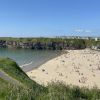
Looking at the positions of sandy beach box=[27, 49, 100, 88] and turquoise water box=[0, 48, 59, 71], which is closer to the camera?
sandy beach box=[27, 49, 100, 88]

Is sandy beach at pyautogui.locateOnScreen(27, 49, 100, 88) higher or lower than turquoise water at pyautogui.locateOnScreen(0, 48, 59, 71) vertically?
higher

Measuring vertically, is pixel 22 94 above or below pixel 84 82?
above

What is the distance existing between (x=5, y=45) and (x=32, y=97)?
162 metres

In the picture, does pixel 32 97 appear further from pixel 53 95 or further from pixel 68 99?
pixel 68 99

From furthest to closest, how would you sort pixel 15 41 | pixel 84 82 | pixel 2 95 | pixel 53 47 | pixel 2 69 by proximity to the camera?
pixel 15 41
pixel 53 47
pixel 84 82
pixel 2 69
pixel 2 95

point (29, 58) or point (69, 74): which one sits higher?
point (69, 74)

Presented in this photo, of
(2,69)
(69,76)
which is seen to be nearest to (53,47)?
(69,76)

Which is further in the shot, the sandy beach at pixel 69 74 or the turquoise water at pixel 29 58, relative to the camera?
the turquoise water at pixel 29 58

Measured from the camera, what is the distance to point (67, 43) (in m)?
156

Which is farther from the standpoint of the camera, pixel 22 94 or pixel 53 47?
pixel 53 47

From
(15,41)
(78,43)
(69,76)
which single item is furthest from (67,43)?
(69,76)

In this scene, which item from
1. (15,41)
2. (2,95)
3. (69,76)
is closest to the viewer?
(2,95)

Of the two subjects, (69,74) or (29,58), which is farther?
(29,58)

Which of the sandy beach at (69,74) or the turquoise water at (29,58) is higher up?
the sandy beach at (69,74)
